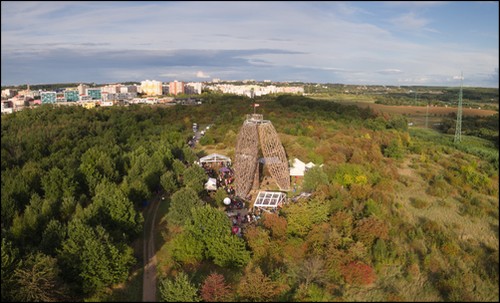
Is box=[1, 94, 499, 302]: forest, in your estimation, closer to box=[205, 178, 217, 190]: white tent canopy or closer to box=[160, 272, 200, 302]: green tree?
box=[160, 272, 200, 302]: green tree

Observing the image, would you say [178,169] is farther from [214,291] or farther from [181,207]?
[214,291]

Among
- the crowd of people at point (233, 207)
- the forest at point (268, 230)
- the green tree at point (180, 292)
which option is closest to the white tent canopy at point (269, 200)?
the crowd of people at point (233, 207)

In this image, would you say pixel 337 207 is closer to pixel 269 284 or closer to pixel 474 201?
pixel 269 284

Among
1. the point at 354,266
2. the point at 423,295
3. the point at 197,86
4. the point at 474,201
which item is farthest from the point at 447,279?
the point at 197,86

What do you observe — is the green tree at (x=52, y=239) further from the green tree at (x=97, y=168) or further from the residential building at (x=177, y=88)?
the residential building at (x=177, y=88)

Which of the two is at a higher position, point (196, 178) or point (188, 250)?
point (196, 178)

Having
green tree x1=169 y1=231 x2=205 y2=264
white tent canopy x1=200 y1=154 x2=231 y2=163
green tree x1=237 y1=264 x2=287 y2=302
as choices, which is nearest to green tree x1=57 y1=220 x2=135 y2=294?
green tree x1=169 y1=231 x2=205 y2=264

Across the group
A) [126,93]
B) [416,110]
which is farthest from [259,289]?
[126,93]
